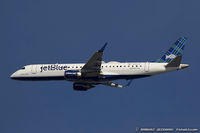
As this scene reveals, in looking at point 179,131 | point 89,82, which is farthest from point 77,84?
point 179,131

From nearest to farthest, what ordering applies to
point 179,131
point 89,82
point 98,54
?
point 179,131
point 98,54
point 89,82

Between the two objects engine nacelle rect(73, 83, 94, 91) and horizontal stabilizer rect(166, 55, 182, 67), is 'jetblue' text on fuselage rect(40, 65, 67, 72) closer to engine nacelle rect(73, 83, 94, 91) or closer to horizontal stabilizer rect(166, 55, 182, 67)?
engine nacelle rect(73, 83, 94, 91)

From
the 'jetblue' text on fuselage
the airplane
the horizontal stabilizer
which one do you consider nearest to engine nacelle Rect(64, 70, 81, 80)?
the airplane

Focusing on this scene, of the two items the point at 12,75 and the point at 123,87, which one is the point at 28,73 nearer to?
the point at 12,75

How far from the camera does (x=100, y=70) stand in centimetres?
9538

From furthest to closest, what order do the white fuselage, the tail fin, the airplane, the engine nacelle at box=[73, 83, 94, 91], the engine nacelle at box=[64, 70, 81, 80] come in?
the engine nacelle at box=[73, 83, 94, 91] → the tail fin → the engine nacelle at box=[64, 70, 81, 80] → the white fuselage → the airplane

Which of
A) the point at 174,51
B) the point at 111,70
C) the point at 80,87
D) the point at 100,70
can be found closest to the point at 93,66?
the point at 100,70

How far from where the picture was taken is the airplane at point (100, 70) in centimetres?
9331

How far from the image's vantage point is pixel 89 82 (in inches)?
3878

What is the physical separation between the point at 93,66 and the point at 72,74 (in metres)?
4.03

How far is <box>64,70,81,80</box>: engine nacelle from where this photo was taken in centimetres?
9525

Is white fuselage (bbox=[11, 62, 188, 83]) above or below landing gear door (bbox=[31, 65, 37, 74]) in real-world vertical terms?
below

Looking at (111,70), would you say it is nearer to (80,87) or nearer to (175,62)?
(80,87)

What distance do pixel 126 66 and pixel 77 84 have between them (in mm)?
11704
